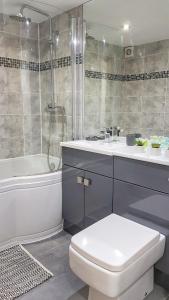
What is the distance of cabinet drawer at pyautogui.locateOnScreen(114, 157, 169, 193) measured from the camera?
4.99 ft

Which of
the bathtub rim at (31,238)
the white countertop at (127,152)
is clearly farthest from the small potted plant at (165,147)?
the bathtub rim at (31,238)

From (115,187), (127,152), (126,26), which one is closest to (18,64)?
(126,26)

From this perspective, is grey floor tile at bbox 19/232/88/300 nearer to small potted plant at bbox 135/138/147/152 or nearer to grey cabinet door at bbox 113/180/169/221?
grey cabinet door at bbox 113/180/169/221

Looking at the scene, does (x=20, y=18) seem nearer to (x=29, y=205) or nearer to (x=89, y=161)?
(x=89, y=161)

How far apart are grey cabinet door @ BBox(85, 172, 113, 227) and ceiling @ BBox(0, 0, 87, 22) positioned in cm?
159

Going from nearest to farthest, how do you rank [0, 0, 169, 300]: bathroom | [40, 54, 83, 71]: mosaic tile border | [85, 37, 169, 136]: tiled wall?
[0, 0, 169, 300]: bathroom < [85, 37, 169, 136]: tiled wall < [40, 54, 83, 71]: mosaic tile border

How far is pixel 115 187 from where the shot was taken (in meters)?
1.83

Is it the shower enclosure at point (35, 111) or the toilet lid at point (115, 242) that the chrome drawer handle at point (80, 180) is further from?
the toilet lid at point (115, 242)

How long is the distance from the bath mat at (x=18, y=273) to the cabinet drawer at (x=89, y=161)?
859 millimetres

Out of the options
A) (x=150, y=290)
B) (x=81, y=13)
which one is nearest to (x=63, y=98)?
(x=81, y=13)

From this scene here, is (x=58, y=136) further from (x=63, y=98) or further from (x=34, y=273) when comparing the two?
(x=34, y=273)

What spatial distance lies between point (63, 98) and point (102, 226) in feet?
4.91

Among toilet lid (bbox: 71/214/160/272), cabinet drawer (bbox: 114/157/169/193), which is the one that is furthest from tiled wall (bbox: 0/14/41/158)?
toilet lid (bbox: 71/214/160/272)

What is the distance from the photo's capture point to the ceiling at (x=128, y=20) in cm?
185
